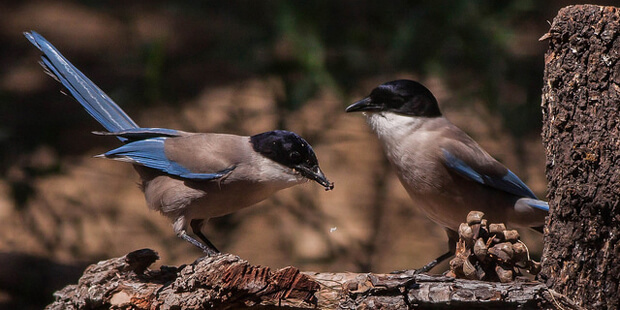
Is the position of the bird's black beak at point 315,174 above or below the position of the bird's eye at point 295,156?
below

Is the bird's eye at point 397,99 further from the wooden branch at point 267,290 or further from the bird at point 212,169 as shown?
the wooden branch at point 267,290

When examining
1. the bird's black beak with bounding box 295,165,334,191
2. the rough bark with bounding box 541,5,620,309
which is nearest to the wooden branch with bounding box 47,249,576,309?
the rough bark with bounding box 541,5,620,309

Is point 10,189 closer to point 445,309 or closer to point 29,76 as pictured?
point 29,76

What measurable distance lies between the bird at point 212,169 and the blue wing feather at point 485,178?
57 cm

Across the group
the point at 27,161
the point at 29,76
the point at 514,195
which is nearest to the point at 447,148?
the point at 514,195

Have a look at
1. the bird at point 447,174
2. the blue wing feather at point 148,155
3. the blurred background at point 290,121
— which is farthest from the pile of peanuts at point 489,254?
the blurred background at point 290,121

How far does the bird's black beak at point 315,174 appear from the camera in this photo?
3701mm

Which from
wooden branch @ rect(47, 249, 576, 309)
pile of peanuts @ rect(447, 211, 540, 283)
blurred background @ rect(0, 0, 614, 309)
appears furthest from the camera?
blurred background @ rect(0, 0, 614, 309)

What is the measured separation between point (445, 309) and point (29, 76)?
6800mm

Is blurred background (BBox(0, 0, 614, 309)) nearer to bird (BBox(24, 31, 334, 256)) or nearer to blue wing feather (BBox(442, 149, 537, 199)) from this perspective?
bird (BBox(24, 31, 334, 256))

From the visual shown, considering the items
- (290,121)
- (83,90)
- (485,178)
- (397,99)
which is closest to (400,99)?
(397,99)

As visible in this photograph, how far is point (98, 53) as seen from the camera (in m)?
8.87

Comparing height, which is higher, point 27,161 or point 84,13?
point 84,13

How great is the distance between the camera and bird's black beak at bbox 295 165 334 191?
3701mm
